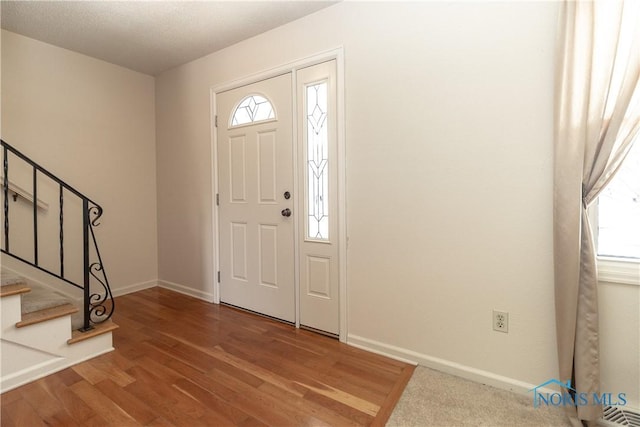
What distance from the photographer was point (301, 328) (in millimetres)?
2520

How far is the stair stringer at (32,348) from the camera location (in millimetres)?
1736

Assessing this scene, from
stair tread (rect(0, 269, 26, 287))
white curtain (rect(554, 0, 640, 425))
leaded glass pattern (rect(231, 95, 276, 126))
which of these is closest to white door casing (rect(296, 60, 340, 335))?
leaded glass pattern (rect(231, 95, 276, 126))

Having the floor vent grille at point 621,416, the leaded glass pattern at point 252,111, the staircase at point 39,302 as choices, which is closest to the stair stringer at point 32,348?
the staircase at point 39,302

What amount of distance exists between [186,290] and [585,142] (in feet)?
11.7

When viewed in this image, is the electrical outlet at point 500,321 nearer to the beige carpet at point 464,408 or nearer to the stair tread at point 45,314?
the beige carpet at point 464,408

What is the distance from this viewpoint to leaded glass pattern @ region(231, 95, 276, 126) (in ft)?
8.76

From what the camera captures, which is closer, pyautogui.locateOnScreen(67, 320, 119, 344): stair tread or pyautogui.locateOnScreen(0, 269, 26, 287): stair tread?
pyautogui.locateOnScreen(0, 269, 26, 287): stair tread

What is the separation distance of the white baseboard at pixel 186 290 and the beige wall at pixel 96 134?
0.20 metres

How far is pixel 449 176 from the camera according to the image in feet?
6.09

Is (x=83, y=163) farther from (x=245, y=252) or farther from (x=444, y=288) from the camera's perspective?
(x=444, y=288)

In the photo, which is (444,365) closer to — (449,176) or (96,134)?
(449,176)

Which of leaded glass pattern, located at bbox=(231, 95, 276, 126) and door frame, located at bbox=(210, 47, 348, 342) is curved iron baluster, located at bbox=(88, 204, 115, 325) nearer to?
door frame, located at bbox=(210, 47, 348, 342)

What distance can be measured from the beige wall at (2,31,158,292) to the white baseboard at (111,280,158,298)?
0.02 m

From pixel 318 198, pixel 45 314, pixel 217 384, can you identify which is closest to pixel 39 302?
pixel 45 314
